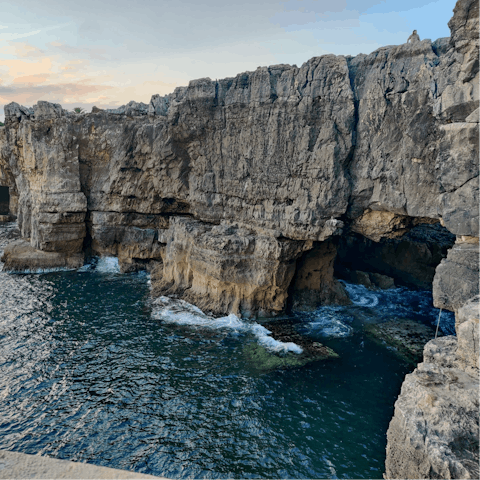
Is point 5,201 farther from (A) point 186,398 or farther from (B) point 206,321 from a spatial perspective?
(A) point 186,398

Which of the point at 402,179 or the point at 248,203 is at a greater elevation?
the point at 402,179

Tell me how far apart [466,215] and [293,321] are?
13.6 meters

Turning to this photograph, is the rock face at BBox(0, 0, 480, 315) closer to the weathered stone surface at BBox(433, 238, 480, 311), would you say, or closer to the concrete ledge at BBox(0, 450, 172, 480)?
the weathered stone surface at BBox(433, 238, 480, 311)

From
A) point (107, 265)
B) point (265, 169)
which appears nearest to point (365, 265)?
point (265, 169)

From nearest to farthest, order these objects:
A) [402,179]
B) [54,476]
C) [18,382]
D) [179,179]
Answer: [54,476] < [18,382] < [402,179] < [179,179]

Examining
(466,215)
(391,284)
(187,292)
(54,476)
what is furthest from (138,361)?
(391,284)

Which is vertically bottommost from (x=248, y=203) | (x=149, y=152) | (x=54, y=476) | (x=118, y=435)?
(x=118, y=435)

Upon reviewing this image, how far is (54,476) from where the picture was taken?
17.3ft

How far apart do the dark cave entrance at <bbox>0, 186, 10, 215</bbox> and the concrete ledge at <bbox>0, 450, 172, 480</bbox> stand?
212ft

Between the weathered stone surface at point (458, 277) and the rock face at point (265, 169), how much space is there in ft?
2.78

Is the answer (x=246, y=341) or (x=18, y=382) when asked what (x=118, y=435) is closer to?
(x=18, y=382)

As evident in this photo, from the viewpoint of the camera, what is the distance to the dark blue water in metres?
13.8

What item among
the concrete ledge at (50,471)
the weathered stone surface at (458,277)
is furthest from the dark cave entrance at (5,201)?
the concrete ledge at (50,471)

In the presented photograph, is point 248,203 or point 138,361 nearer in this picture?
point 138,361
